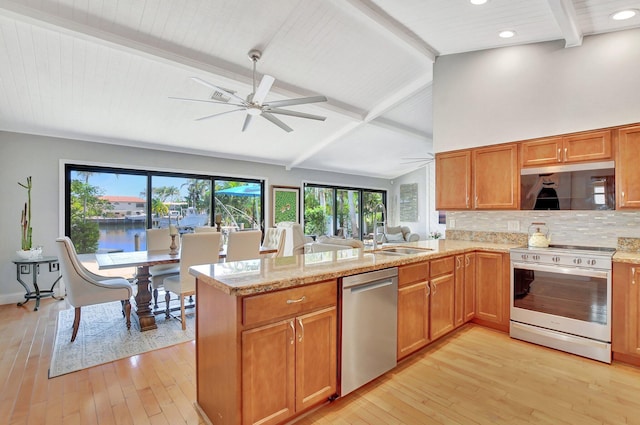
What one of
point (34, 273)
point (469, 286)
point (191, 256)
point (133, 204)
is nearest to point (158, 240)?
point (191, 256)

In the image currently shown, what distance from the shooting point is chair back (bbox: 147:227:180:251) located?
4.33m

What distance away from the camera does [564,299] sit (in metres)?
2.80

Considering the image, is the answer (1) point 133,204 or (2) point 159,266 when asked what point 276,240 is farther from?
(1) point 133,204

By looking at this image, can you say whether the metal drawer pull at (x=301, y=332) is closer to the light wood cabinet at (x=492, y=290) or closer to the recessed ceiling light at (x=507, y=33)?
the light wood cabinet at (x=492, y=290)

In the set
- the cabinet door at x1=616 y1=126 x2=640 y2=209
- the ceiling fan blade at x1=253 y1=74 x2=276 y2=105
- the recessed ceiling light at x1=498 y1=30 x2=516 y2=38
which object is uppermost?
the recessed ceiling light at x1=498 y1=30 x2=516 y2=38

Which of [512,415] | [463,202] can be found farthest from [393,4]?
[512,415]

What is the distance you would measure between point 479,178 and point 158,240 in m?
4.43

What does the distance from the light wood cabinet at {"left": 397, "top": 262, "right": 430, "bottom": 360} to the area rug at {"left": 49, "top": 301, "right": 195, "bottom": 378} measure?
2.13 m

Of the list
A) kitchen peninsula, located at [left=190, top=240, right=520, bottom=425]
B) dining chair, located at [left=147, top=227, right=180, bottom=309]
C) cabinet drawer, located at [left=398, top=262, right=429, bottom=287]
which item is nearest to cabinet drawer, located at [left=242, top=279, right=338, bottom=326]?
kitchen peninsula, located at [left=190, top=240, right=520, bottom=425]

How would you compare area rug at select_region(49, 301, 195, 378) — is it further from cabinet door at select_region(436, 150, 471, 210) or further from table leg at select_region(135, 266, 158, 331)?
cabinet door at select_region(436, 150, 471, 210)

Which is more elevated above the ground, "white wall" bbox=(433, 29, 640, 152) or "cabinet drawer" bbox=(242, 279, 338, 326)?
"white wall" bbox=(433, 29, 640, 152)

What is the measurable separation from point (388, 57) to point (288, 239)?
3462 mm

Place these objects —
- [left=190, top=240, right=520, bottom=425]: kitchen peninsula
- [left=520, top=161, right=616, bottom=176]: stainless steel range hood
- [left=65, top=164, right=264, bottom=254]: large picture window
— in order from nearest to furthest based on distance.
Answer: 1. [left=190, top=240, right=520, bottom=425]: kitchen peninsula
2. [left=520, top=161, right=616, bottom=176]: stainless steel range hood
3. [left=65, top=164, right=264, bottom=254]: large picture window

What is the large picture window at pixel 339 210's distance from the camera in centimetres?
847
